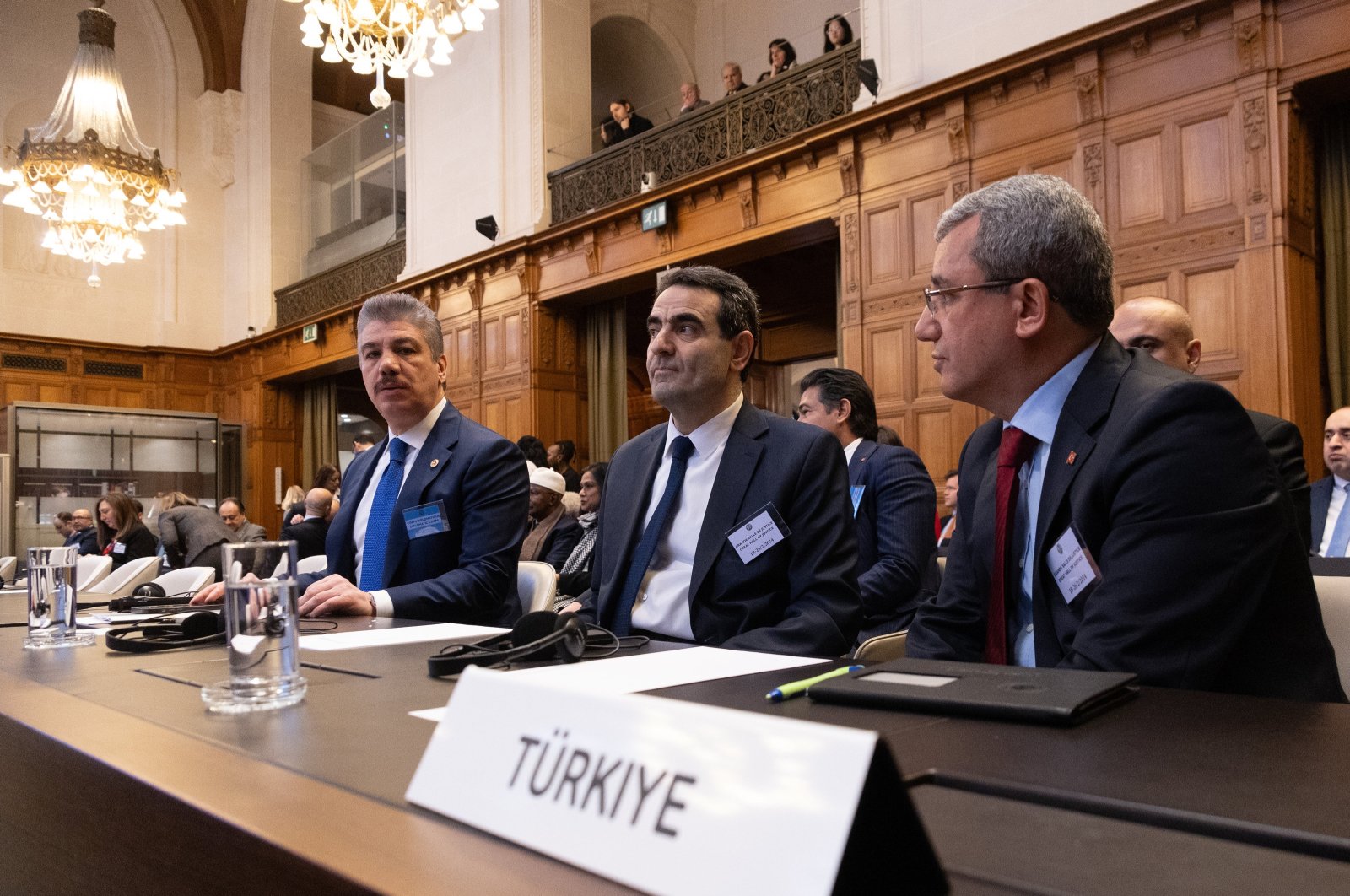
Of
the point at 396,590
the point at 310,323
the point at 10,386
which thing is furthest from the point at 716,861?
the point at 10,386

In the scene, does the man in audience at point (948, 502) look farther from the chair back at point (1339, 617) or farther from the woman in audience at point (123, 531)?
the woman in audience at point (123, 531)

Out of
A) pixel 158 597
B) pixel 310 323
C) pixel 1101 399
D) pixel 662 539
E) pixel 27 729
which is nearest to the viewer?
pixel 27 729

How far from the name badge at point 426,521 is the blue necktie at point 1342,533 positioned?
13.2 feet

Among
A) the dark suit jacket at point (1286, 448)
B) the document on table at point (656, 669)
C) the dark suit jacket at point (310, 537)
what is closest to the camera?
the document on table at point (656, 669)

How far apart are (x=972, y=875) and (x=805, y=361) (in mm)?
11305

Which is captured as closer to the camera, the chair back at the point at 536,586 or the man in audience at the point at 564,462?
the chair back at the point at 536,586

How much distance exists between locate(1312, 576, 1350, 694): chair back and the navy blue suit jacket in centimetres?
369

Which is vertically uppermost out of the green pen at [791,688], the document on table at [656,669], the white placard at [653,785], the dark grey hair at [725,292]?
the dark grey hair at [725,292]

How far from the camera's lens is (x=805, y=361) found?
11648mm

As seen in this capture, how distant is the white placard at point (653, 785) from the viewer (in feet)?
1.46

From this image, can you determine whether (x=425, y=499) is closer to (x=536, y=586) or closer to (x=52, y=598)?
(x=536, y=586)

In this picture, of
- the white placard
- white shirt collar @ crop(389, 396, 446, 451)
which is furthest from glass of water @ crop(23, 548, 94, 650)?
the white placard

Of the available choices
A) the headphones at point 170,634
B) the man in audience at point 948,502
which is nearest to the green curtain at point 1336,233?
the man in audience at point 948,502

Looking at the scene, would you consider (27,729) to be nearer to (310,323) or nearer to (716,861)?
(716,861)
